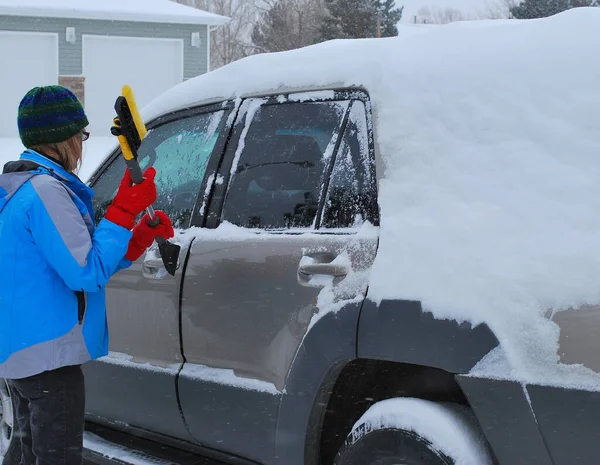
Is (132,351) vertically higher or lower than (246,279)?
lower

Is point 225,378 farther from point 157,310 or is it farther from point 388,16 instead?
point 388,16

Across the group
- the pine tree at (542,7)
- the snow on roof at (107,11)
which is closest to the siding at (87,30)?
the snow on roof at (107,11)

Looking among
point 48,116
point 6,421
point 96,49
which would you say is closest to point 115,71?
point 96,49

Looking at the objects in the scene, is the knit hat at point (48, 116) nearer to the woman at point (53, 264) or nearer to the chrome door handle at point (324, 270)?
the woman at point (53, 264)

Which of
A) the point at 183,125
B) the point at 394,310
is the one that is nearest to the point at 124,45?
the point at 183,125

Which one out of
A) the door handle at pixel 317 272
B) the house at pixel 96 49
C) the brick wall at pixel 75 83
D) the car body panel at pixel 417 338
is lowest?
the car body panel at pixel 417 338

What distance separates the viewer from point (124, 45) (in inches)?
843

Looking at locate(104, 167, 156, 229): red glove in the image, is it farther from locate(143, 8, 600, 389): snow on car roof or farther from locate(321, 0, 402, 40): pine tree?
locate(321, 0, 402, 40): pine tree

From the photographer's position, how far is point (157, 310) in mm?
3010

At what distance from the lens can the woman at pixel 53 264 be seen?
2.36 meters

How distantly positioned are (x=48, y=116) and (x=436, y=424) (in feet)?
5.08

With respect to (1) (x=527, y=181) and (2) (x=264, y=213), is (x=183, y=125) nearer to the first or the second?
(2) (x=264, y=213)

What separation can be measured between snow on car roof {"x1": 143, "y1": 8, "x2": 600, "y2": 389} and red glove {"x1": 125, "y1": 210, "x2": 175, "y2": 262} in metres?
0.75

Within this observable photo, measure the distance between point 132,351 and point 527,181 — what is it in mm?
1790
